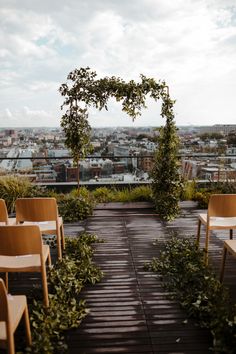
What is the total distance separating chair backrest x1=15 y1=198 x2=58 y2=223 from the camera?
348 centimetres

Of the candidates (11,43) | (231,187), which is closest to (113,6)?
(11,43)

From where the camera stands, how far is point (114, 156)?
7.22m

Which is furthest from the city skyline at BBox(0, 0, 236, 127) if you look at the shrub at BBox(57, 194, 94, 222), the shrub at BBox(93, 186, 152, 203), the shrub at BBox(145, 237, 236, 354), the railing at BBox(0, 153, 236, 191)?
the shrub at BBox(145, 237, 236, 354)

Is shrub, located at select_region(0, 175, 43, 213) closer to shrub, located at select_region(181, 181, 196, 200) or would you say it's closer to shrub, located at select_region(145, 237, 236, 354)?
shrub, located at select_region(181, 181, 196, 200)

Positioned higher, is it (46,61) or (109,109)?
(46,61)

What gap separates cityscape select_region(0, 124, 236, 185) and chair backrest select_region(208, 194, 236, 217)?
3313mm

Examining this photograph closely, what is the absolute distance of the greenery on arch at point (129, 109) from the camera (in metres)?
5.70

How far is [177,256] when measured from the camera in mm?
3709

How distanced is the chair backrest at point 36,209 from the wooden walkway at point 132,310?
83cm

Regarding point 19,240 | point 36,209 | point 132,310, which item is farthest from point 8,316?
point 36,209

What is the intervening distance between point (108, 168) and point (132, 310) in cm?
473

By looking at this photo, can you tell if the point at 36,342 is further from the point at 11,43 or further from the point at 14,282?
the point at 11,43

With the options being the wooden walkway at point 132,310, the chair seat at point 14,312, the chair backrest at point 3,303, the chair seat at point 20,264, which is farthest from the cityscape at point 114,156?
the chair backrest at point 3,303

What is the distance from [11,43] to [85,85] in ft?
8.70
